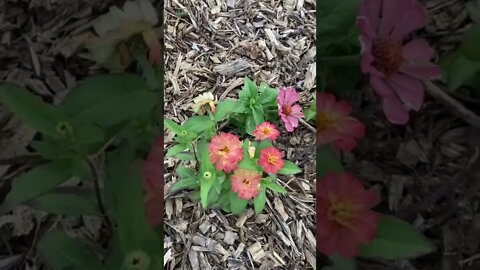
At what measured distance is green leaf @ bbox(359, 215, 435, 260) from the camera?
72cm

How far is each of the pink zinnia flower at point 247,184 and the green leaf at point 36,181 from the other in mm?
721

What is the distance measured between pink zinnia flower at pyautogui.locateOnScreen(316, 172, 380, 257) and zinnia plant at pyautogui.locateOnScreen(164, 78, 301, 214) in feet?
2.15

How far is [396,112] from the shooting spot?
707mm

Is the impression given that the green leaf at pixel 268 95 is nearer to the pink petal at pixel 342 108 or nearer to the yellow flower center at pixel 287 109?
the yellow flower center at pixel 287 109

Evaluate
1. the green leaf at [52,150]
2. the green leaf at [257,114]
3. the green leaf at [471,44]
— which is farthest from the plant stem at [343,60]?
the green leaf at [257,114]

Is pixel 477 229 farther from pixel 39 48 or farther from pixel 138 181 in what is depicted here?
pixel 39 48

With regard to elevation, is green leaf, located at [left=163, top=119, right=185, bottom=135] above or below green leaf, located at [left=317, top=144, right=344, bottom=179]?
below

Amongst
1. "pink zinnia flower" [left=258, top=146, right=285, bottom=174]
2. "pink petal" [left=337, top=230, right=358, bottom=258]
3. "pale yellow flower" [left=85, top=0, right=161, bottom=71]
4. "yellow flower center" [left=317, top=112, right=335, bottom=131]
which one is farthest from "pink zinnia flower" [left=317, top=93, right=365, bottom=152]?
"pink zinnia flower" [left=258, top=146, right=285, bottom=174]

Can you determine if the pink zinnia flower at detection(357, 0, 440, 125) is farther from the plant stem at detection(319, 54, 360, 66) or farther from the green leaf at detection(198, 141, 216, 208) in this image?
the green leaf at detection(198, 141, 216, 208)

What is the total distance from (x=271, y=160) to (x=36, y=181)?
29.5 inches

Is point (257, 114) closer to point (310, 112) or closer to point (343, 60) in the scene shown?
point (310, 112)

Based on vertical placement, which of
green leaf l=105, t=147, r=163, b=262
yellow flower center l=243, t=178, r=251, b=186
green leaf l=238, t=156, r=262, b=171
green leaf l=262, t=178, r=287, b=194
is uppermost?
green leaf l=105, t=147, r=163, b=262

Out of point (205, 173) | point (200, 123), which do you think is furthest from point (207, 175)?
point (200, 123)

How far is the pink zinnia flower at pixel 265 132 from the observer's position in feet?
4.70
